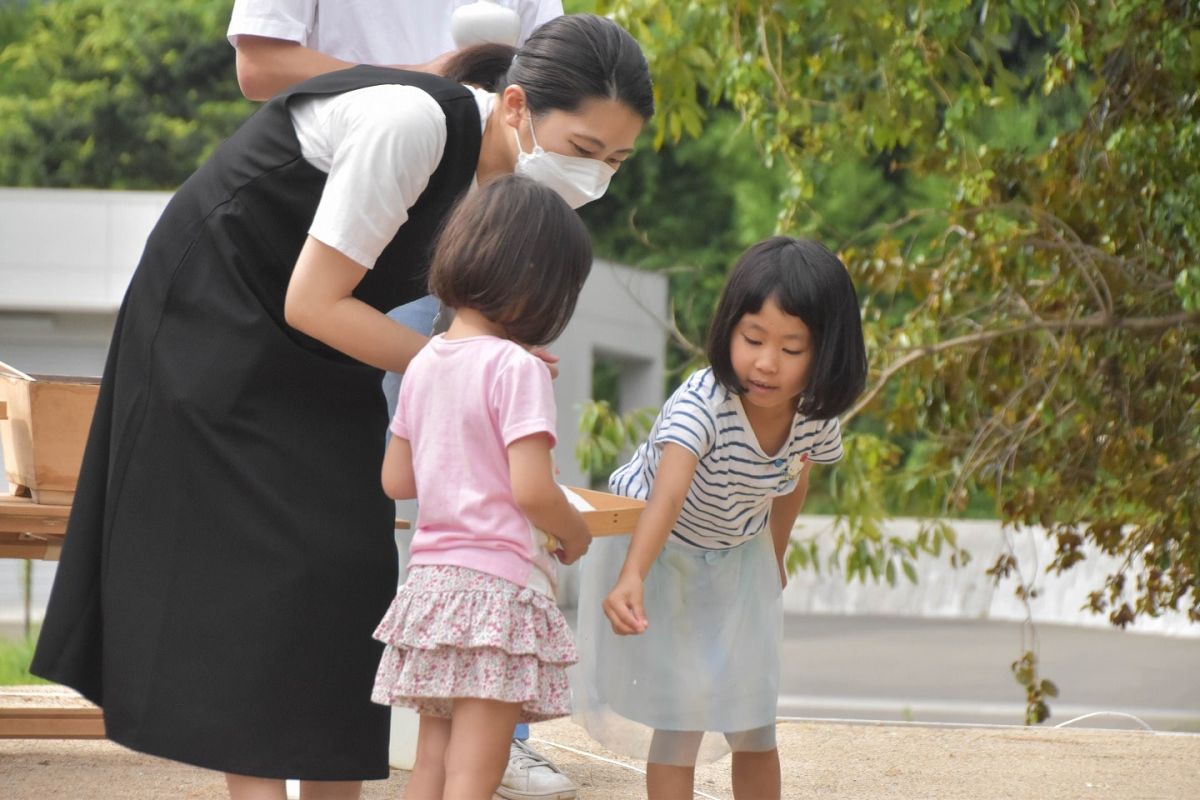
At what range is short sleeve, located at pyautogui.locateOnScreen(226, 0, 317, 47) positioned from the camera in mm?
2686

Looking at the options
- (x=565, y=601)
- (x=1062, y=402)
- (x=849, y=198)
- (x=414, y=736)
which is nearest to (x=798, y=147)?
(x=1062, y=402)

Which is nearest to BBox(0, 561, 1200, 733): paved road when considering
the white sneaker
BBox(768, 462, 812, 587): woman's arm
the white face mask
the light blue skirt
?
the white sneaker

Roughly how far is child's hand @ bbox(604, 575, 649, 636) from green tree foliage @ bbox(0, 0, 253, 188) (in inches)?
756

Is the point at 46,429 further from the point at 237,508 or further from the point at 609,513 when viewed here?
the point at 609,513

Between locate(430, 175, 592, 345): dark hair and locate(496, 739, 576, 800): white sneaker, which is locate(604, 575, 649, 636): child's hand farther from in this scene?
locate(496, 739, 576, 800): white sneaker

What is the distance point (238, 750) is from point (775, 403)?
101cm

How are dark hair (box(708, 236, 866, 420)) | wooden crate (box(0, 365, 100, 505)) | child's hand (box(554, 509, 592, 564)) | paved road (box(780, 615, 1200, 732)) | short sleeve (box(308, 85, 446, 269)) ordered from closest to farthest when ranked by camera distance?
short sleeve (box(308, 85, 446, 269)), child's hand (box(554, 509, 592, 564)), dark hair (box(708, 236, 866, 420)), wooden crate (box(0, 365, 100, 505)), paved road (box(780, 615, 1200, 732))

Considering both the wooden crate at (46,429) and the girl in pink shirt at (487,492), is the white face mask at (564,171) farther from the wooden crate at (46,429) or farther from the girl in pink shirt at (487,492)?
the wooden crate at (46,429)

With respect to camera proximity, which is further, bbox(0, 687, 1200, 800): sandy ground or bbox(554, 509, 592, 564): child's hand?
bbox(0, 687, 1200, 800): sandy ground

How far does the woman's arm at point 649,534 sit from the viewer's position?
239cm

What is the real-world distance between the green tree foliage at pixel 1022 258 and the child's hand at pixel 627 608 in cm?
231

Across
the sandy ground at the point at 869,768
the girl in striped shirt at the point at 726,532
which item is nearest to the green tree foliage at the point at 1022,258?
the sandy ground at the point at 869,768

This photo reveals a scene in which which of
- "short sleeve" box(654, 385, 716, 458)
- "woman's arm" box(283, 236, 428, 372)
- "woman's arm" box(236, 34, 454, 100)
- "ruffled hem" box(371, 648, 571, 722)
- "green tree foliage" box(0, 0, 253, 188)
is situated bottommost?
"ruffled hem" box(371, 648, 571, 722)

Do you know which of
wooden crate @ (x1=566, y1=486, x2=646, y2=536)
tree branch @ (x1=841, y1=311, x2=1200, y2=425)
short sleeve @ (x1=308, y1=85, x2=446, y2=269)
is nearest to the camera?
short sleeve @ (x1=308, y1=85, x2=446, y2=269)
